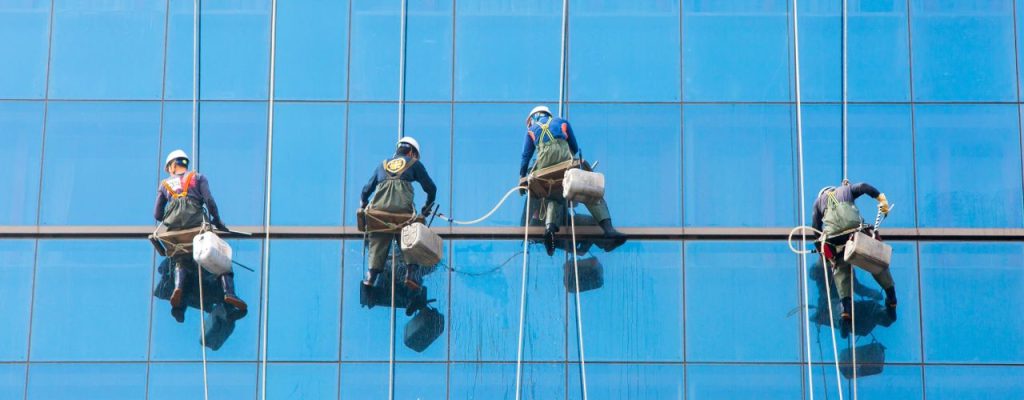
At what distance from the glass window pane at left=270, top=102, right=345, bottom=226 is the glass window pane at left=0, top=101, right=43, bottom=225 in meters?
2.56

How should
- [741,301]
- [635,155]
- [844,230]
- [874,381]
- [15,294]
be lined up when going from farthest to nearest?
[635,155]
[15,294]
[741,301]
[844,230]
[874,381]

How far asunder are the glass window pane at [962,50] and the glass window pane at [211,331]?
7.45 m

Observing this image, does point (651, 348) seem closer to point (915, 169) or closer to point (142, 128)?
point (915, 169)

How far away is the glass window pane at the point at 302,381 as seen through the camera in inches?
745

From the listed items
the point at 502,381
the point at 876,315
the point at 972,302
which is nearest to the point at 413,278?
the point at 502,381

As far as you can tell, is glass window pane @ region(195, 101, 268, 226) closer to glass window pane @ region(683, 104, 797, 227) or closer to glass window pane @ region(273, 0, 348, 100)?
glass window pane @ region(273, 0, 348, 100)

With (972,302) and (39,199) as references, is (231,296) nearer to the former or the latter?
(39,199)

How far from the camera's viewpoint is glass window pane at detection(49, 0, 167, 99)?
66.7ft

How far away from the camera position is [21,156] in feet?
65.8

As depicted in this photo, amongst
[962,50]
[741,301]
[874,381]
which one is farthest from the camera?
[962,50]

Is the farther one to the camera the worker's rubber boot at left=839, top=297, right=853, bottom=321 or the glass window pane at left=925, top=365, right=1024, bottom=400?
the worker's rubber boot at left=839, top=297, right=853, bottom=321

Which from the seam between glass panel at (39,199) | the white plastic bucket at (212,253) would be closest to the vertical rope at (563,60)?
the white plastic bucket at (212,253)

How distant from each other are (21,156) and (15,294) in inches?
61.6

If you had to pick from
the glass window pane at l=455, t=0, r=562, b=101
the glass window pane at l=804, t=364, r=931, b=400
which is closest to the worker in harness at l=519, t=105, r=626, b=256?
the glass window pane at l=455, t=0, r=562, b=101
